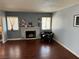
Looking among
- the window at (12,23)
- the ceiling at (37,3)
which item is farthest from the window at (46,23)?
the ceiling at (37,3)

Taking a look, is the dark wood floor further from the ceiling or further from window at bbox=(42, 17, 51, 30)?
window at bbox=(42, 17, 51, 30)

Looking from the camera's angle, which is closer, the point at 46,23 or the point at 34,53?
the point at 34,53

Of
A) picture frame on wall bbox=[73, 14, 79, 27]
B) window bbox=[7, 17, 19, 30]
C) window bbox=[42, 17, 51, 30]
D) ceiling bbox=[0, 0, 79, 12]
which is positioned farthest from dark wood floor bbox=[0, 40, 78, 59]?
window bbox=[42, 17, 51, 30]

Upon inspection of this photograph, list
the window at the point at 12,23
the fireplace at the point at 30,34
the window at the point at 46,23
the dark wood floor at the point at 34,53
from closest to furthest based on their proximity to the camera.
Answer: the dark wood floor at the point at 34,53 < the window at the point at 12,23 < the fireplace at the point at 30,34 < the window at the point at 46,23

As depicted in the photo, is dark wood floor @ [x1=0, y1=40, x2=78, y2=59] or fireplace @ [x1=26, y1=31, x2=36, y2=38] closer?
dark wood floor @ [x1=0, y1=40, x2=78, y2=59]

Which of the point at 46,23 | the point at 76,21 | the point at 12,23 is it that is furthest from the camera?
the point at 46,23

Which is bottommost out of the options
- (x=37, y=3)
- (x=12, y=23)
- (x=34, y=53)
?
(x=34, y=53)

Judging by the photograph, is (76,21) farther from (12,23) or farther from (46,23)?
(12,23)

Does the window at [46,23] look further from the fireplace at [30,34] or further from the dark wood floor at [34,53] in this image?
the dark wood floor at [34,53]

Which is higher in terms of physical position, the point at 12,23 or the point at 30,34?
the point at 12,23

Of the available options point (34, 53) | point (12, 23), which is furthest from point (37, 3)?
point (12, 23)

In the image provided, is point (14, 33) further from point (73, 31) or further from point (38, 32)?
point (73, 31)

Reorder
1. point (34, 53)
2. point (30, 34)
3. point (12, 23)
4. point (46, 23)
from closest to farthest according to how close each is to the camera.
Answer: point (34, 53) → point (12, 23) → point (30, 34) → point (46, 23)

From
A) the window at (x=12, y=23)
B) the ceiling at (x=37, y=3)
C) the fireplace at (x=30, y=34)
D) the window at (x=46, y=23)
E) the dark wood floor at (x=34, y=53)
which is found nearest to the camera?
the ceiling at (x=37, y=3)
